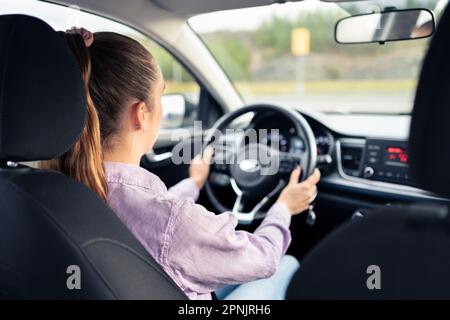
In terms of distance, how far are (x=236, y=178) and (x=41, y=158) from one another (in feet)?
5.02

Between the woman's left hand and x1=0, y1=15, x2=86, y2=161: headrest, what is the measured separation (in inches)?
55.9

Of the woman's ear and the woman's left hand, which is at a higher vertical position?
the woman's ear

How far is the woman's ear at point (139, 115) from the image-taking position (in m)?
1.50

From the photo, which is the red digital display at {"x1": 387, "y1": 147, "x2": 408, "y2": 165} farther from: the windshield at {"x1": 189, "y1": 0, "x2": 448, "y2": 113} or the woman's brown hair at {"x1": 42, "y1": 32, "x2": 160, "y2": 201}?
the windshield at {"x1": 189, "y1": 0, "x2": 448, "y2": 113}

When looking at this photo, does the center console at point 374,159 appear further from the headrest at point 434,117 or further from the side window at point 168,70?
the headrest at point 434,117

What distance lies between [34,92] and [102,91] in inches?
9.6

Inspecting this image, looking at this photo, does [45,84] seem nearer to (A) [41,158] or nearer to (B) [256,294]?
(A) [41,158]

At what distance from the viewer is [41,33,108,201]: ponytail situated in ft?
4.69

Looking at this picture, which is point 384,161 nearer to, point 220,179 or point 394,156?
point 394,156

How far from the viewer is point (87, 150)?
144 cm

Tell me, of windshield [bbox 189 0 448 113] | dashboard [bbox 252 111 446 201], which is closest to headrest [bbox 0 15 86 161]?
dashboard [bbox 252 111 446 201]

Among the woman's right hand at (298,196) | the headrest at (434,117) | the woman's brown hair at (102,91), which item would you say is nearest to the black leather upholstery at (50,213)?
the woman's brown hair at (102,91)

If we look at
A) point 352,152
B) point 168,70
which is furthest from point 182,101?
point 352,152
